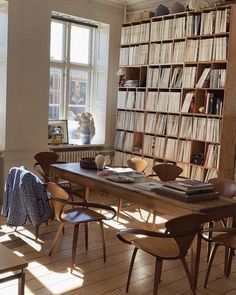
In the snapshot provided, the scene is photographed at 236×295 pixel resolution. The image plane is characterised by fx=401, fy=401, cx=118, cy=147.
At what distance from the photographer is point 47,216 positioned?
4.32 meters

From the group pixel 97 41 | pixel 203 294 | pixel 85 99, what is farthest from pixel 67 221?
pixel 97 41

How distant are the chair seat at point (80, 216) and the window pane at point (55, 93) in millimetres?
2865

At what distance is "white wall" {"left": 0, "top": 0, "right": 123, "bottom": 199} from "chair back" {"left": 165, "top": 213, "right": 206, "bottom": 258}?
3.47m

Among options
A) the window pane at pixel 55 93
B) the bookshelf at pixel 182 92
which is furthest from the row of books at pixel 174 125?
the window pane at pixel 55 93

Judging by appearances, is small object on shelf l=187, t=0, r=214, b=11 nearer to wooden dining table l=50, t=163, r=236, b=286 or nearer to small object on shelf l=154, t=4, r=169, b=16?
small object on shelf l=154, t=4, r=169, b=16

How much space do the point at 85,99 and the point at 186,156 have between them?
234 centimetres

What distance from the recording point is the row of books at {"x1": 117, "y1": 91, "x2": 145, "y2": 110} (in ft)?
20.7

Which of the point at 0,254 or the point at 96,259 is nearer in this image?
the point at 0,254

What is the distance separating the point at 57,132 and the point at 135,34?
201cm

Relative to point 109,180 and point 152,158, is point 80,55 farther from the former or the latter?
point 109,180

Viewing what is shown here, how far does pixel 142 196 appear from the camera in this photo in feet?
11.7

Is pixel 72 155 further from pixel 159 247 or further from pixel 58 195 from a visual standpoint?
pixel 159 247

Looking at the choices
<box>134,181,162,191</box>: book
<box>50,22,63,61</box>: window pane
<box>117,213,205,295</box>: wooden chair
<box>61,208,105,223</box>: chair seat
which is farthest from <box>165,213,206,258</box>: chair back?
<box>50,22,63,61</box>: window pane

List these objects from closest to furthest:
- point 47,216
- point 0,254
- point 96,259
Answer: point 0,254
point 96,259
point 47,216
